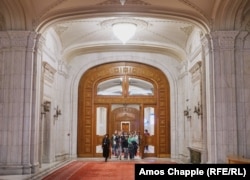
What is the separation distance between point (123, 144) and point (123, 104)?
1.77 metres

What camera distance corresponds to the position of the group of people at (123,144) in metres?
15.0

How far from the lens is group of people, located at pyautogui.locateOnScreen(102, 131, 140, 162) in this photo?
14992mm

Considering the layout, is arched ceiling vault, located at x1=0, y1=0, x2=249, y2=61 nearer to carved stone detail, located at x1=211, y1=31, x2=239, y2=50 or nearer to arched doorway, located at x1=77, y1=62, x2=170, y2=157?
carved stone detail, located at x1=211, y1=31, x2=239, y2=50

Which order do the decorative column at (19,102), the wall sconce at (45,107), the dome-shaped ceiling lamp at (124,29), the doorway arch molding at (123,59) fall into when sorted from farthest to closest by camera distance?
1. the doorway arch molding at (123,59)
2. the dome-shaped ceiling lamp at (124,29)
3. the wall sconce at (45,107)
4. the decorative column at (19,102)

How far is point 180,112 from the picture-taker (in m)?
15.7

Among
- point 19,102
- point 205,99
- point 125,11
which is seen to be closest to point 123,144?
point 205,99

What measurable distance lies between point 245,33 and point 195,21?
51.6 inches

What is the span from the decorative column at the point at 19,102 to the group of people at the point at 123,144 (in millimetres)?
5445

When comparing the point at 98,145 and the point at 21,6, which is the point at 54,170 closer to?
the point at 21,6

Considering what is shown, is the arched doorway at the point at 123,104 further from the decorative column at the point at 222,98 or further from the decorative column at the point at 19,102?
the decorative column at the point at 222,98

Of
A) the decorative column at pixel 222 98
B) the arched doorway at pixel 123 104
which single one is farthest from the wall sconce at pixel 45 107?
the decorative column at pixel 222 98

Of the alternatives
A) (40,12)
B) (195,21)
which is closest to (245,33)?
(195,21)

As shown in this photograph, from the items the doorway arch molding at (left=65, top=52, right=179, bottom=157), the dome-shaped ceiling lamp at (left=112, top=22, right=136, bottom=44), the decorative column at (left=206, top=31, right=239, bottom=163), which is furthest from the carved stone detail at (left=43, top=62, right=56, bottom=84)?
the decorative column at (left=206, top=31, right=239, bottom=163)

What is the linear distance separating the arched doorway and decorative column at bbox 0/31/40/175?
6.23 m
